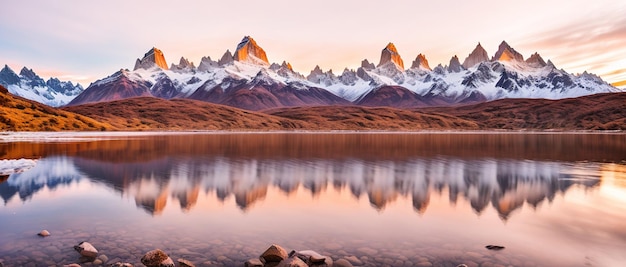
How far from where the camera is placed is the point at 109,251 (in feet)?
53.6

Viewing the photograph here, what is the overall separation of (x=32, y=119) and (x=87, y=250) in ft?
632

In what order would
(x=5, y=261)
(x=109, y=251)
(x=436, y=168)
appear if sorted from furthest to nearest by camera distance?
(x=436, y=168), (x=109, y=251), (x=5, y=261)

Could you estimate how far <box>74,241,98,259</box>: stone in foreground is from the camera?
1568cm

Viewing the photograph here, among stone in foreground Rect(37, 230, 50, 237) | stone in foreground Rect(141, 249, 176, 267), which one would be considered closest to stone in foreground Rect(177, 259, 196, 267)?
stone in foreground Rect(141, 249, 176, 267)

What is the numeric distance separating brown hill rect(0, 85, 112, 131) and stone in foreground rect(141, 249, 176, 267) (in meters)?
174

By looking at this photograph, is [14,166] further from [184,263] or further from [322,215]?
[184,263]

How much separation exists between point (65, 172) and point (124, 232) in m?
26.8

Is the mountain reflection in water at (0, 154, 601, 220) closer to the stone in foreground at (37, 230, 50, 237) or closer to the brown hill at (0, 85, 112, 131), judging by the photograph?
the stone in foreground at (37, 230, 50, 237)

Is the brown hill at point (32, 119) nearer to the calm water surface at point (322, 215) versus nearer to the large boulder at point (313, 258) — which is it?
the calm water surface at point (322, 215)

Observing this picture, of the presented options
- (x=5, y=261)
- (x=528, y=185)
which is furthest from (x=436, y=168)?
(x=5, y=261)

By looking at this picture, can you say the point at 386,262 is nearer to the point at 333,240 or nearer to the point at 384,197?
the point at 333,240

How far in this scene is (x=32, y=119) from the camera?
175 metres

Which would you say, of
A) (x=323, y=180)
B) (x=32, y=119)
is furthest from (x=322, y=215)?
(x=32, y=119)

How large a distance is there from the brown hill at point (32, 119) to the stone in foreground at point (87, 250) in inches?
6744
